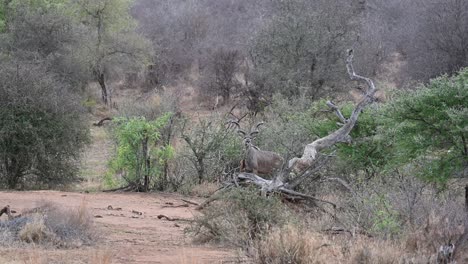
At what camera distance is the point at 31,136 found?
18.3 meters

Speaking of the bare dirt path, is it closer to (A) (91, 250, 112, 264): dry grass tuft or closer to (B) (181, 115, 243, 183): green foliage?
(A) (91, 250, 112, 264): dry grass tuft

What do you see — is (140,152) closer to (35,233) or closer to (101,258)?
(35,233)

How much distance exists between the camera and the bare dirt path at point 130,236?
303 inches

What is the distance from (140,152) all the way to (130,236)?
7.67m

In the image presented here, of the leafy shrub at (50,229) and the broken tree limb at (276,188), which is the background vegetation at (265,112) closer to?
the broken tree limb at (276,188)

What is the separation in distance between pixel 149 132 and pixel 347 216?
889 centimetres

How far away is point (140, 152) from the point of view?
17.8 meters

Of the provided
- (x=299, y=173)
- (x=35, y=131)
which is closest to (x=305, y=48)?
(x=35, y=131)

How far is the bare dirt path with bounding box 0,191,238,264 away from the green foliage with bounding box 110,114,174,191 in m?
0.94

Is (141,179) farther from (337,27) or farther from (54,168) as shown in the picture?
→ (337,27)

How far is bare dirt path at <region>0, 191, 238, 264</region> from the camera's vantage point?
7691 mm

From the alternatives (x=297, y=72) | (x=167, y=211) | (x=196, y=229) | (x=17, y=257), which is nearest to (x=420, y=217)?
A: (x=196, y=229)

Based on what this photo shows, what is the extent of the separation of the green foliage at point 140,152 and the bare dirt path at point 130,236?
3.08ft

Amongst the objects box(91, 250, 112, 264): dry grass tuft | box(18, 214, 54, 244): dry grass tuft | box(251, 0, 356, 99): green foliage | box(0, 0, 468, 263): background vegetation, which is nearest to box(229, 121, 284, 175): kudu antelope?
box(0, 0, 468, 263): background vegetation
